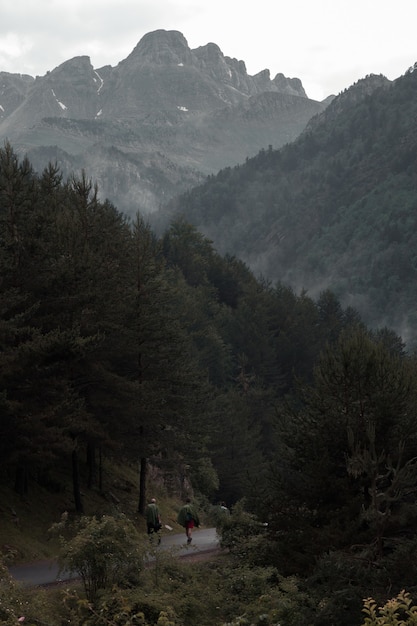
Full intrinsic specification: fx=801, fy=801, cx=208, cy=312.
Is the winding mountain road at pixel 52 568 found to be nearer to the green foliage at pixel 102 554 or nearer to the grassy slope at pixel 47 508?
the green foliage at pixel 102 554

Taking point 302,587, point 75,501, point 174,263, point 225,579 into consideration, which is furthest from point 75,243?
point 174,263

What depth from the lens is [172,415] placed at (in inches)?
1305

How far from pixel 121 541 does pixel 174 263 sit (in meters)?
86.6

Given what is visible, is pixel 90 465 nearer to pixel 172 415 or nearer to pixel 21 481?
pixel 172 415

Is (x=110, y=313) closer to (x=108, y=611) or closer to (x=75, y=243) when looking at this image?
(x=75, y=243)

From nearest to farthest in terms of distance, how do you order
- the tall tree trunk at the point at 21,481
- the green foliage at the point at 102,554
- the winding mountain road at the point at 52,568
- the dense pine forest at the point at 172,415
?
the green foliage at the point at 102,554
the dense pine forest at the point at 172,415
the winding mountain road at the point at 52,568
the tall tree trunk at the point at 21,481

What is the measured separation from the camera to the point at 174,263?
10181 centimetres

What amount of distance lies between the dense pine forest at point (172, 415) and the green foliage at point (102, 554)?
2.09 m

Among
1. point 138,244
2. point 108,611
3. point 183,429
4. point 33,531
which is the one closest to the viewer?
point 108,611

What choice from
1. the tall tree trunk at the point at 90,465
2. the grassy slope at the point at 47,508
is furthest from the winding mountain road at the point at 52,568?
the tall tree trunk at the point at 90,465

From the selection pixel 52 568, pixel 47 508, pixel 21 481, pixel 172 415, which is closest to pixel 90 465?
pixel 172 415

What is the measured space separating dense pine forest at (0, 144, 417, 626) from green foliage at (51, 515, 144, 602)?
2086 mm

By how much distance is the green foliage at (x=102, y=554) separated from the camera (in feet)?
50.3

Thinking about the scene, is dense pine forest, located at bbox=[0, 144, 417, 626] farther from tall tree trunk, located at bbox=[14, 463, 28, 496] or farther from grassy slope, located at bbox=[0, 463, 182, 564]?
grassy slope, located at bbox=[0, 463, 182, 564]
